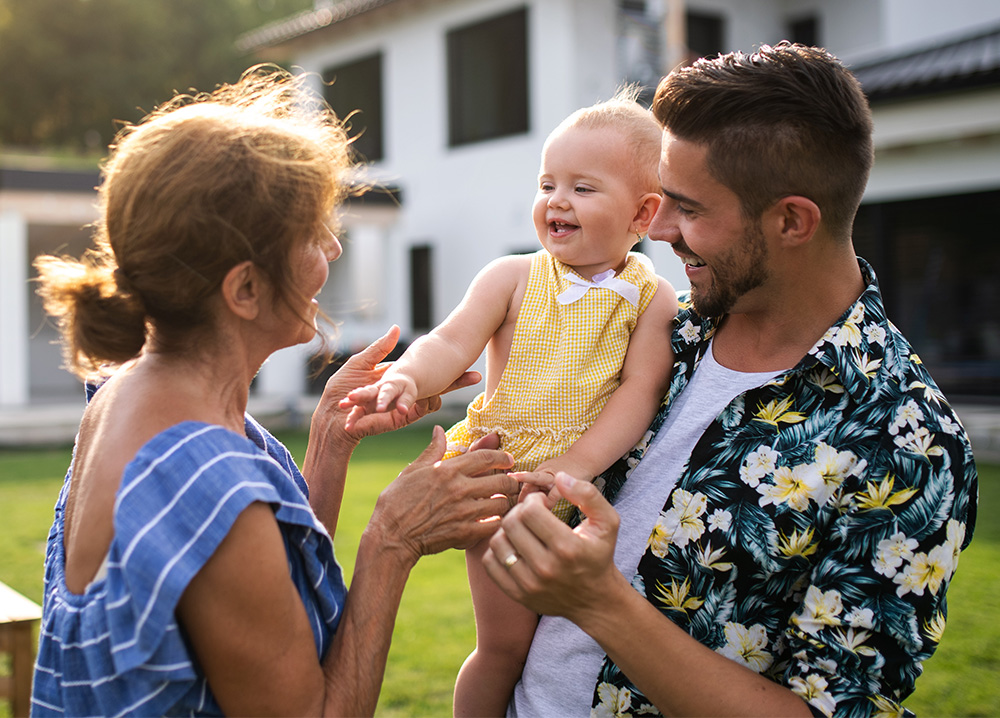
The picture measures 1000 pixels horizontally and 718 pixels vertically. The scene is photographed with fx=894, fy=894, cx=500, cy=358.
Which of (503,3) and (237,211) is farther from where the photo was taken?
(503,3)

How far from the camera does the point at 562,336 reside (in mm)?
2248

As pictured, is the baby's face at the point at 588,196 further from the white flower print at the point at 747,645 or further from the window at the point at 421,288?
the window at the point at 421,288

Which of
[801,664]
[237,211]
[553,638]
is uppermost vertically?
[237,211]

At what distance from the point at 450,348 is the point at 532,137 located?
12165mm

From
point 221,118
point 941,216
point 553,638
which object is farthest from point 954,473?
point 941,216

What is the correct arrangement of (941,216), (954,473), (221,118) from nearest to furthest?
(954,473)
(221,118)
(941,216)

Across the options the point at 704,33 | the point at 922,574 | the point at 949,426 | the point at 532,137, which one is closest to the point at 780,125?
the point at 949,426

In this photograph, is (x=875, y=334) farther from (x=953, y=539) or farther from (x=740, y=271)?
(x=953, y=539)

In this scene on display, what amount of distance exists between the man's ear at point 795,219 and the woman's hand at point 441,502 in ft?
2.59

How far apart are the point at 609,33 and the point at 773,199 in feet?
41.6

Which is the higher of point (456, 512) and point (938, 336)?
point (456, 512)

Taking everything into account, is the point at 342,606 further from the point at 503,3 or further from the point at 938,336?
the point at 503,3

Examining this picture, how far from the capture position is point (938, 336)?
10.5 m

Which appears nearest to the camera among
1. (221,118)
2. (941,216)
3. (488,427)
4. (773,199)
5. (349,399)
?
(221,118)
